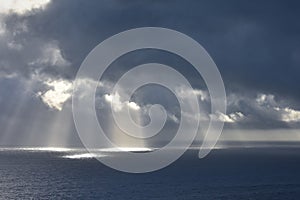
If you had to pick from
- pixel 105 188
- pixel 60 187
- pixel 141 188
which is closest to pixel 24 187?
pixel 60 187

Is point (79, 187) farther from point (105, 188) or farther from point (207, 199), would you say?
point (207, 199)

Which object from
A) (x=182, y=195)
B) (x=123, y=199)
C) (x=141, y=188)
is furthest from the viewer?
(x=141, y=188)

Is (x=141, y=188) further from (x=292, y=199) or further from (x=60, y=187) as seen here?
(x=292, y=199)

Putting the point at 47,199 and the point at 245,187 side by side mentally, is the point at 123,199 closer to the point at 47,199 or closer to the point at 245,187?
the point at 47,199

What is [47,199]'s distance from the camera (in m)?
162

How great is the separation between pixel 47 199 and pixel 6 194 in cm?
2286

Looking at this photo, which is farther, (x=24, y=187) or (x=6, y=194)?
(x=24, y=187)

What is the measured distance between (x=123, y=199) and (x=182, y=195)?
84.5ft

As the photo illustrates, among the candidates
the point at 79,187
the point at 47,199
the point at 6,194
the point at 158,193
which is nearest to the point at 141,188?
the point at 158,193

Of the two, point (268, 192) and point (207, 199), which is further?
point (268, 192)

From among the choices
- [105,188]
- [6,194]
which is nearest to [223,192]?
[105,188]

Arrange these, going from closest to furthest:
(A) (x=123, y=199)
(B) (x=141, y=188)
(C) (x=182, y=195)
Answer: (A) (x=123, y=199)
(C) (x=182, y=195)
(B) (x=141, y=188)

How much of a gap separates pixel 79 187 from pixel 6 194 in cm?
3348

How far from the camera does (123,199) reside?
529 ft
